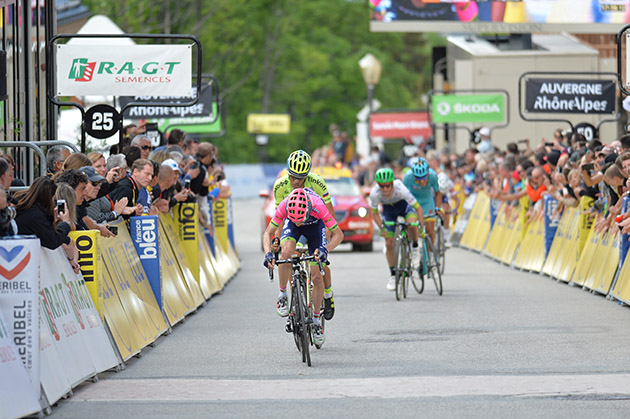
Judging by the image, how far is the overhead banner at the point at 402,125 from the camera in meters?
40.7

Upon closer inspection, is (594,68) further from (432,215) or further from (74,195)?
(74,195)

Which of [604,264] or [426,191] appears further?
[426,191]

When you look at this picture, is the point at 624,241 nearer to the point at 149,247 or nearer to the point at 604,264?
the point at 604,264

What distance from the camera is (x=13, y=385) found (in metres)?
8.61

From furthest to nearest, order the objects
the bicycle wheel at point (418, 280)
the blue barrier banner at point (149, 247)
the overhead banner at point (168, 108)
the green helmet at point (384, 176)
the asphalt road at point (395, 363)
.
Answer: the overhead banner at point (168, 108), the bicycle wheel at point (418, 280), the green helmet at point (384, 176), the blue barrier banner at point (149, 247), the asphalt road at point (395, 363)

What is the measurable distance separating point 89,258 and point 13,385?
2661 millimetres

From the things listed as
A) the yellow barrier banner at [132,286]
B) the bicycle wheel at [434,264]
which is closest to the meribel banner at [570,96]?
the bicycle wheel at [434,264]

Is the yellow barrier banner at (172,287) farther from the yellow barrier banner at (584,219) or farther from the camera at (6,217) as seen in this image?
the yellow barrier banner at (584,219)

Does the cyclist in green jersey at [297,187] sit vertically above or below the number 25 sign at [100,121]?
below

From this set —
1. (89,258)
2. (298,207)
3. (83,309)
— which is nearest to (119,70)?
(298,207)

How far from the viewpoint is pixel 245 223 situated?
148ft

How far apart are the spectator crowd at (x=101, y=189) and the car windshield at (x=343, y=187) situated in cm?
767

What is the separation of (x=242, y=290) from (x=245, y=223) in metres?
25.3

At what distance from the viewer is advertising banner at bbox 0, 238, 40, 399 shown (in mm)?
8969
